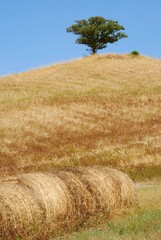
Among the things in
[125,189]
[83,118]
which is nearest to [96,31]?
[83,118]

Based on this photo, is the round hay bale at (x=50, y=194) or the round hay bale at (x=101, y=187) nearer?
the round hay bale at (x=50, y=194)

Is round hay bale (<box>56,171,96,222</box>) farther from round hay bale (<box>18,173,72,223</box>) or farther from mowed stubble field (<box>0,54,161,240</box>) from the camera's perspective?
mowed stubble field (<box>0,54,161,240</box>)

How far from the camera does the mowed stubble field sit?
55.7 ft

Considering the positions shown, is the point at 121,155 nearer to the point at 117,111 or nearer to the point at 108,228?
the point at 117,111

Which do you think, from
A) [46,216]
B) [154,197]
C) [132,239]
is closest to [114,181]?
[154,197]

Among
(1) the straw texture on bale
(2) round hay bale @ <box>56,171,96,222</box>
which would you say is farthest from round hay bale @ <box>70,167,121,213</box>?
(2) round hay bale @ <box>56,171,96,222</box>

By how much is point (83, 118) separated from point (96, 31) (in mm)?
52246

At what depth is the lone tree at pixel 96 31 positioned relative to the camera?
98062 millimetres

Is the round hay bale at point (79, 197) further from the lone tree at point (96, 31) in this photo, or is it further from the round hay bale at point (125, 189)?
the lone tree at point (96, 31)

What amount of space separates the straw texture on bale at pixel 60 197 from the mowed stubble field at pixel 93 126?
46 centimetres

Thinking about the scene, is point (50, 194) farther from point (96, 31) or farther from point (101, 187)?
point (96, 31)

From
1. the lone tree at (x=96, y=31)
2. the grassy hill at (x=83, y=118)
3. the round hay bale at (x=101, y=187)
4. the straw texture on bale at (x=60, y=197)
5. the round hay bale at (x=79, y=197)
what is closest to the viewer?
the straw texture on bale at (x=60, y=197)

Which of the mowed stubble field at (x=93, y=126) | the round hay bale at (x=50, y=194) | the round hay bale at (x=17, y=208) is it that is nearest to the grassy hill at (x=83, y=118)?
the mowed stubble field at (x=93, y=126)

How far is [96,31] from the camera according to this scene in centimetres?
9812
